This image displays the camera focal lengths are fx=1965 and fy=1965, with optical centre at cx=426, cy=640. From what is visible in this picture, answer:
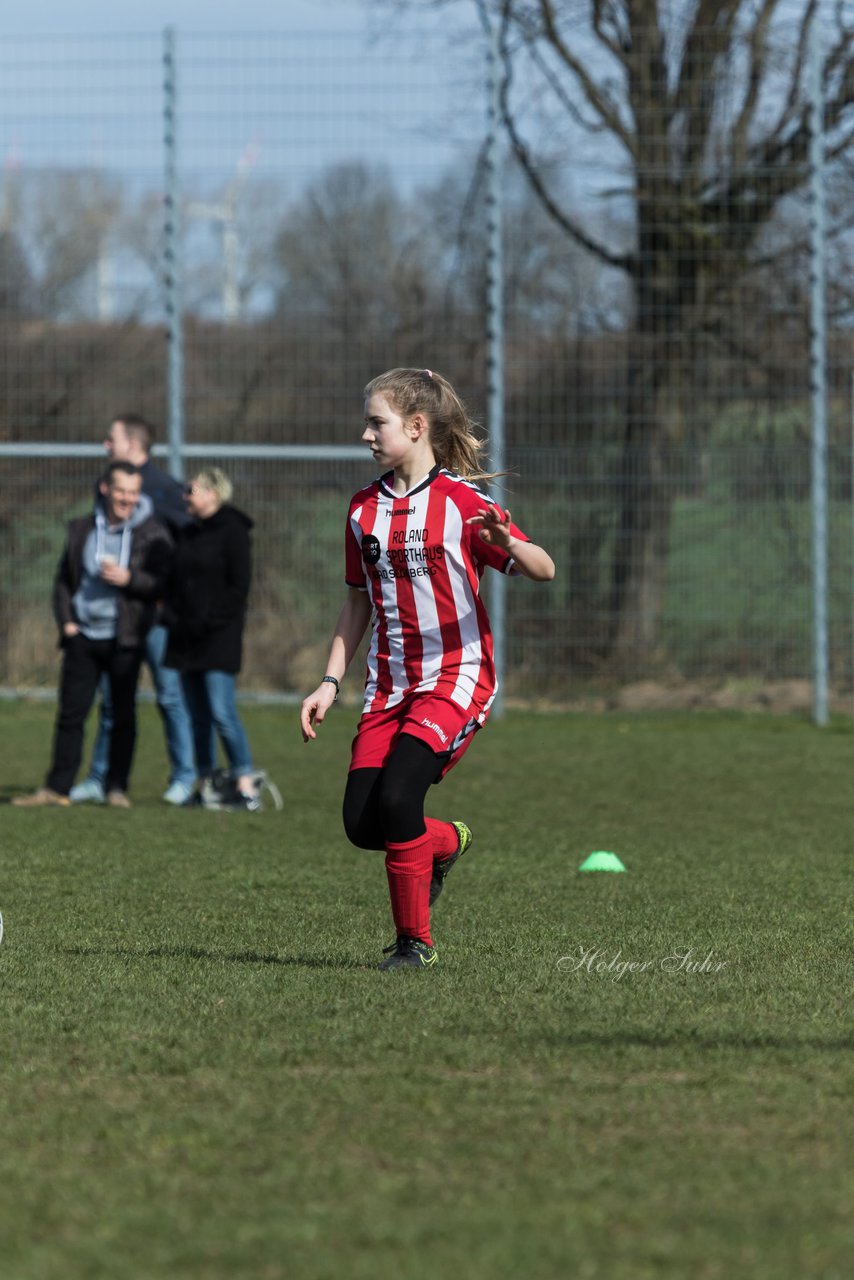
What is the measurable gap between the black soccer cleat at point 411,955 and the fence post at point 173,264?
9.58 m

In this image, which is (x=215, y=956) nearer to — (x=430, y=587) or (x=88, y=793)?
(x=430, y=587)

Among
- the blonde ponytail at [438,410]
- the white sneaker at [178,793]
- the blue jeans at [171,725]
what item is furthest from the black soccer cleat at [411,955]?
the blue jeans at [171,725]

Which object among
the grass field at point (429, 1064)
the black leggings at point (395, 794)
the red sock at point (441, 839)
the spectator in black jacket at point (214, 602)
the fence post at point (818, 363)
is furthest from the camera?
the fence post at point (818, 363)

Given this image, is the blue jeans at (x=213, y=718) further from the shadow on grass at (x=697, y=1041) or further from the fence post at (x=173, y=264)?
the shadow on grass at (x=697, y=1041)

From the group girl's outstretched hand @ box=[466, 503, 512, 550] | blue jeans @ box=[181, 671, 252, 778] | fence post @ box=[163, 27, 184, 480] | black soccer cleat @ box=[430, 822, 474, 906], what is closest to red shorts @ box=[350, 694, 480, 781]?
black soccer cleat @ box=[430, 822, 474, 906]

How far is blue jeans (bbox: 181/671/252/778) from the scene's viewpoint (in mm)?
10453

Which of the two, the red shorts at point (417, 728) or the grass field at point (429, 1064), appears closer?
the grass field at point (429, 1064)

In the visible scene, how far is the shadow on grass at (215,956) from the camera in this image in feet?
19.1

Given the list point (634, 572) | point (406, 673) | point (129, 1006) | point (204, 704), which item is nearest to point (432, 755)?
point (406, 673)

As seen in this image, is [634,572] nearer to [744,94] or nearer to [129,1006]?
[744,94]

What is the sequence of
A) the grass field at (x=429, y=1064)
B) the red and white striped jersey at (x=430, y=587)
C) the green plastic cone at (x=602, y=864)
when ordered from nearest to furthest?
1. the grass field at (x=429, y=1064)
2. the red and white striped jersey at (x=430, y=587)
3. the green plastic cone at (x=602, y=864)

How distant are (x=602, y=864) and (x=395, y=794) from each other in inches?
103

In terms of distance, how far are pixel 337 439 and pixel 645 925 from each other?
9.07 m

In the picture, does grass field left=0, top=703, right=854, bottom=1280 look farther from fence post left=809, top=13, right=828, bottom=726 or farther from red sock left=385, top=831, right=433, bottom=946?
fence post left=809, top=13, right=828, bottom=726
